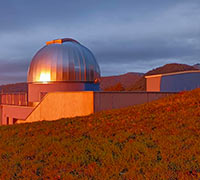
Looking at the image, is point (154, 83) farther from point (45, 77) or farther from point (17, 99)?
point (17, 99)

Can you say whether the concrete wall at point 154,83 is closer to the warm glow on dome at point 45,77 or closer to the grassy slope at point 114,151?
the warm glow on dome at point 45,77

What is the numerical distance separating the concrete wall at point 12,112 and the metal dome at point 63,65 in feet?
9.75

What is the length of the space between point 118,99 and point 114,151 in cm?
833

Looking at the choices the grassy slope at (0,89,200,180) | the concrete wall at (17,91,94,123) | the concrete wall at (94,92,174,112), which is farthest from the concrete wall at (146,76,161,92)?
the grassy slope at (0,89,200,180)

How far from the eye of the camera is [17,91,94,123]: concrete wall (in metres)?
13.2

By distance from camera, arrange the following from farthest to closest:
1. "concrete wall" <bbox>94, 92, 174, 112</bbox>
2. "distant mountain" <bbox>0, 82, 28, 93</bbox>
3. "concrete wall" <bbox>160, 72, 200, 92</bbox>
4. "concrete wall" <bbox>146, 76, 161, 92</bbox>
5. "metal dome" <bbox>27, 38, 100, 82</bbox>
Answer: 1. "distant mountain" <bbox>0, 82, 28, 93</bbox>
2. "concrete wall" <bbox>146, 76, 161, 92</bbox>
3. "concrete wall" <bbox>160, 72, 200, 92</bbox>
4. "metal dome" <bbox>27, 38, 100, 82</bbox>
5. "concrete wall" <bbox>94, 92, 174, 112</bbox>

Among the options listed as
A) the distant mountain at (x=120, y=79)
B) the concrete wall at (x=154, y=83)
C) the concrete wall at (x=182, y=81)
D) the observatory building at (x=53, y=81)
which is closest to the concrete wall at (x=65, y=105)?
the observatory building at (x=53, y=81)

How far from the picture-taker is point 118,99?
13.6m

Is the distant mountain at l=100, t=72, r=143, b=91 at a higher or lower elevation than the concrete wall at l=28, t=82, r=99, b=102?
higher

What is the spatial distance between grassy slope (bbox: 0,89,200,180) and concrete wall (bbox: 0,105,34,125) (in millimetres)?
12232

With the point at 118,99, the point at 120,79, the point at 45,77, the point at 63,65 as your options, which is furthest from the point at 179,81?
the point at 120,79

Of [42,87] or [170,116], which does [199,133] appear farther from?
[42,87]

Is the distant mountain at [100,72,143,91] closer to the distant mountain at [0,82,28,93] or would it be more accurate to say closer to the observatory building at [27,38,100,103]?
the distant mountain at [0,82,28,93]

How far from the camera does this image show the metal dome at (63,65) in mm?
20578
